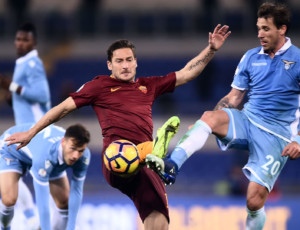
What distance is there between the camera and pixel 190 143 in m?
4.96

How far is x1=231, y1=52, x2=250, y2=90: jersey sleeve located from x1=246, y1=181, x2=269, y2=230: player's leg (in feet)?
2.85

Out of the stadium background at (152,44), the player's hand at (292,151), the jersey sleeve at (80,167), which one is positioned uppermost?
the player's hand at (292,151)

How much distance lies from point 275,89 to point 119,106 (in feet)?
4.47

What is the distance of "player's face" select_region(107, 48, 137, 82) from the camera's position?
540cm

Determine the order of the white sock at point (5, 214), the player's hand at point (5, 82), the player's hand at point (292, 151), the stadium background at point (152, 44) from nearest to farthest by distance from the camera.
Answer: the player's hand at point (292, 151) < the white sock at point (5, 214) < the player's hand at point (5, 82) < the stadium background at point (152, 44)

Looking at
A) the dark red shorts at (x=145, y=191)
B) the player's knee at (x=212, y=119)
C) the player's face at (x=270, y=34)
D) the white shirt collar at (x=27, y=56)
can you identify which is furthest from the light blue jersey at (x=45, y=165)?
the player's face at (x=270, y=34)

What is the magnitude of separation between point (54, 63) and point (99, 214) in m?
7.38

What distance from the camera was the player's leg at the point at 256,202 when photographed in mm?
5402

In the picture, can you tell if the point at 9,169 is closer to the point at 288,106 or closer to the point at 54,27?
the point at 288,106

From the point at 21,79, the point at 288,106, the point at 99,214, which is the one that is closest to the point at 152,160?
the point at 288,106

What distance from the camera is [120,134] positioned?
531cm

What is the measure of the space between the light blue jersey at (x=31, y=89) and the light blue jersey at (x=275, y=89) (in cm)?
290

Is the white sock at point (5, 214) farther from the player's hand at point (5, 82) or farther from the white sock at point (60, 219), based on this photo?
the player's hand at point (5, 82)

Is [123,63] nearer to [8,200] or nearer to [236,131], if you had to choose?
[236,131]
